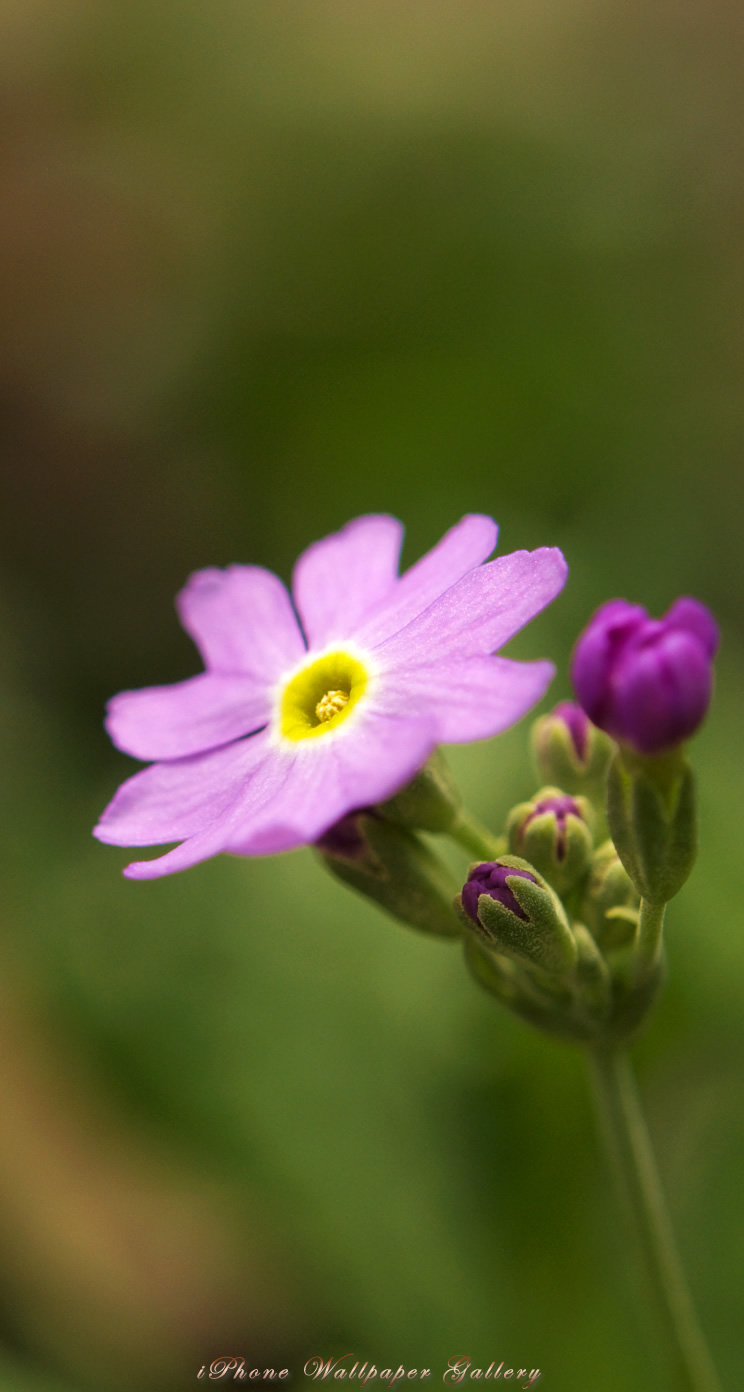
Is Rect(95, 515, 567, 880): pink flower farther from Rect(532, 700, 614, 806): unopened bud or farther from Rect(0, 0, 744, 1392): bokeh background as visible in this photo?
Rect(0, 0, 744, 1392): bokeh background

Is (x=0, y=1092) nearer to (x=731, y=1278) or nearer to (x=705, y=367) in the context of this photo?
(x=731, y=1278)

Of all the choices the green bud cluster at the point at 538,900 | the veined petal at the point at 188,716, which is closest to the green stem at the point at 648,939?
the green bud cluster at the point at 538,900

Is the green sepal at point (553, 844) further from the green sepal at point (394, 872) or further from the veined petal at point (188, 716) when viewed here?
the veined petal at point (188, 716)

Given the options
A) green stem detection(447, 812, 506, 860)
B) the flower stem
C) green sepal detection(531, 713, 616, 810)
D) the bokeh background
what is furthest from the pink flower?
the bokeh background

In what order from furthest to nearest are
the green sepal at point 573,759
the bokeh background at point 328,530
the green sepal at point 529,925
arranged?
the bokeh background at point 328,530
the green sepal at point 573,759
the green sepal at point 529,925

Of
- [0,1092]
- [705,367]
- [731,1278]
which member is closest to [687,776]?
[731,1278]

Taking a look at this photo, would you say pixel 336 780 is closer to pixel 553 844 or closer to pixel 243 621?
pixel 553 844
